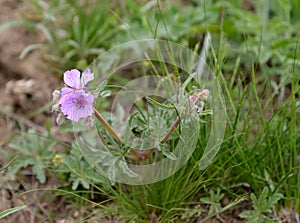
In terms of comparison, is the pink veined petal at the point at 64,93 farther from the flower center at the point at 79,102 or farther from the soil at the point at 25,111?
the soil at the point at 25,111

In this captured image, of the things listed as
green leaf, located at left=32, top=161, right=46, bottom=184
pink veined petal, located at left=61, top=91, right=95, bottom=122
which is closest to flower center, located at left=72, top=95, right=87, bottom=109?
pink veined petal, located at left=61, top=91, right=95, bottom=122

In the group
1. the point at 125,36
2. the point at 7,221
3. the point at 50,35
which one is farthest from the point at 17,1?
the point at 7,221

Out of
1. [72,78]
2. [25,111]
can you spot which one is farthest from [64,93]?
[25,111]

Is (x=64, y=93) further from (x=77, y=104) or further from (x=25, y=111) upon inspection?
(x=25, y=111)

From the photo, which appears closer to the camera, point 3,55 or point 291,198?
point 291,198

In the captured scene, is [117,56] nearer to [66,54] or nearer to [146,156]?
[66,54]
